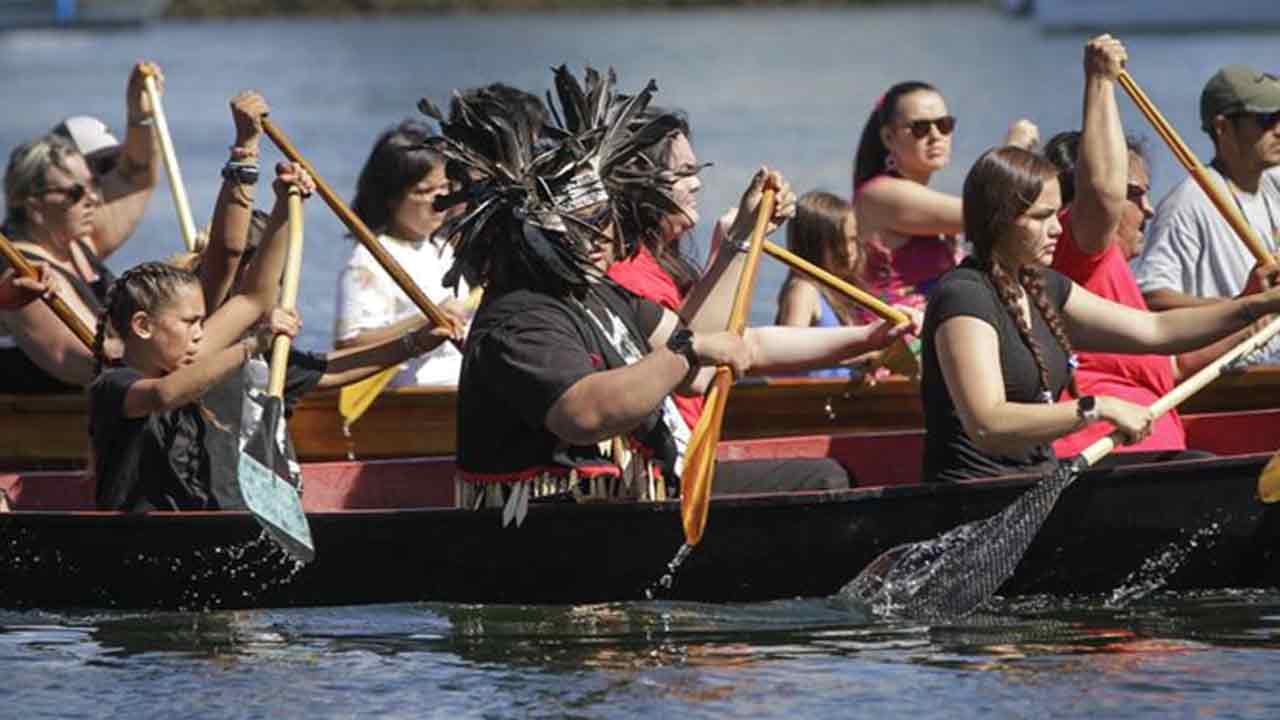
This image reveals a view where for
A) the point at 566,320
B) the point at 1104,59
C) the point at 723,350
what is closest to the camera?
the point at 723,350

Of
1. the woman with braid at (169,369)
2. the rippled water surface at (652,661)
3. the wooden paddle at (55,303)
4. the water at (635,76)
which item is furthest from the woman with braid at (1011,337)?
the water at (635,76)

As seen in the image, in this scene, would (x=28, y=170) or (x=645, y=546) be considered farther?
(x=28, y=170)

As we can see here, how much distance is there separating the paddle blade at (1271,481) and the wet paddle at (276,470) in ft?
9.22

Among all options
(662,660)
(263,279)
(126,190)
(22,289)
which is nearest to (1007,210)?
(662,660)

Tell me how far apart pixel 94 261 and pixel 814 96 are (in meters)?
33.3

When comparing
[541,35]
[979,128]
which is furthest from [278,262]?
[541,35]

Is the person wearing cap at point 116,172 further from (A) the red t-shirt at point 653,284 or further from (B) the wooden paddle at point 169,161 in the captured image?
(A) the red t-shirt at point 653,284

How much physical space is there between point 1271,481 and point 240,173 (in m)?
3.24

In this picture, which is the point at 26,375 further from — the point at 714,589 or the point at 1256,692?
the point at 1256,692

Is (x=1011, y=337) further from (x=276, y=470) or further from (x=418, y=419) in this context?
(x=418, y=419)

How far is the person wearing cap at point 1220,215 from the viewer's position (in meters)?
10.9

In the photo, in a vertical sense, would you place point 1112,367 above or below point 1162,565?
above

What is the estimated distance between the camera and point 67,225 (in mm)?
11102

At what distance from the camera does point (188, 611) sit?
30.9 feet
